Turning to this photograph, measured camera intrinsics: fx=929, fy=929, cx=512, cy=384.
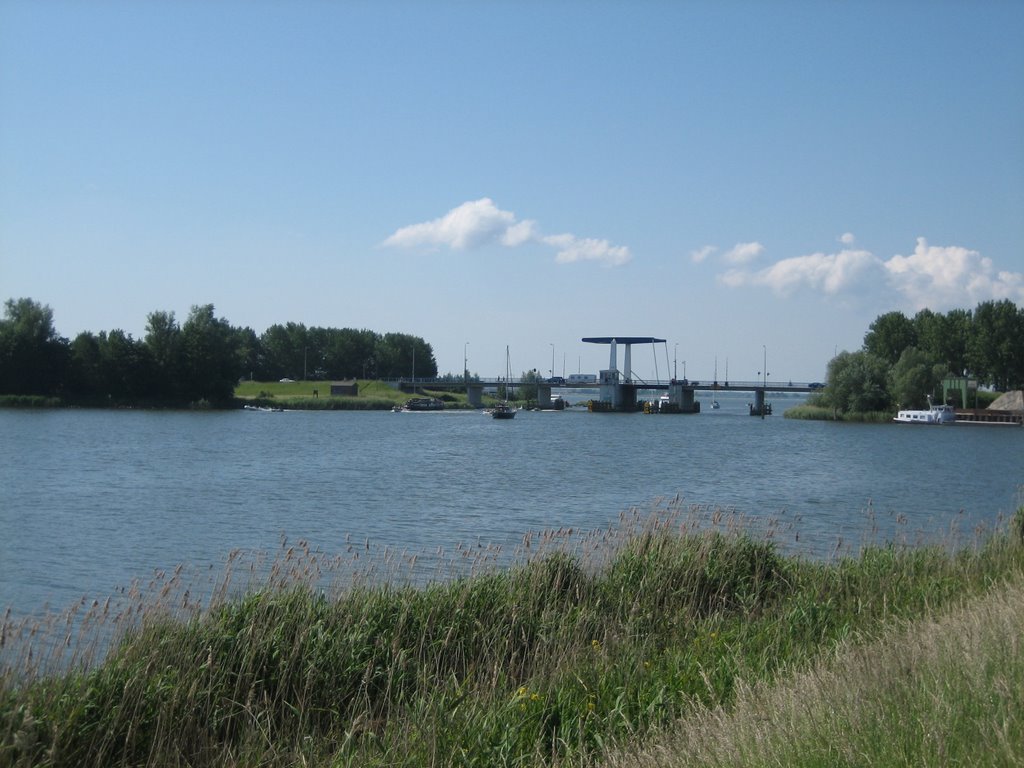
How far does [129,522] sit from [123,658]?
749 inches

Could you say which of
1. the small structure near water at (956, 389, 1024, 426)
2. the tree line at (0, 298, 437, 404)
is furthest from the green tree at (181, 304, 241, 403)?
the small structure near water at (956, 389, 1024, 426)

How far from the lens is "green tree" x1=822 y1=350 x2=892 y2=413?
378 ft

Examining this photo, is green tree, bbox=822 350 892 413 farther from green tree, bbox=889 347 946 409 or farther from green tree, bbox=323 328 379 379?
green tree, bbox=323 328 379 379

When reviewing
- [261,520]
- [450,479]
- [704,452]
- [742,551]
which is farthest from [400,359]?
[742,551]

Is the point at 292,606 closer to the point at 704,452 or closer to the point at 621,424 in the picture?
the point at 704,452

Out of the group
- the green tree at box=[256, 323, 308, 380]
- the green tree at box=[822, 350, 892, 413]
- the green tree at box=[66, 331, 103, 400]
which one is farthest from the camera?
the green tree at box=[256, 323, 308, 380]

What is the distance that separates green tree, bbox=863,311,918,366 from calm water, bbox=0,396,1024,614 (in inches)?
2194

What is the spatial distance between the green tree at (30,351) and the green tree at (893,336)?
10831cm

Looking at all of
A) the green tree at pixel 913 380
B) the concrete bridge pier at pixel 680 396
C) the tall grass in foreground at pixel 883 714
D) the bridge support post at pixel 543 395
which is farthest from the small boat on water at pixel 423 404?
the tall grass in foreground at pixel 883 714

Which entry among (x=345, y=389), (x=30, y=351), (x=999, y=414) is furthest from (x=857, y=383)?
(x=30, y=351)

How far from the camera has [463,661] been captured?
1068 centimetres

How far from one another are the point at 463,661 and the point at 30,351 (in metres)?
109

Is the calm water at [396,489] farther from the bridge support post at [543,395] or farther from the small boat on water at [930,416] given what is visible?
the bridge support post at [543,395]

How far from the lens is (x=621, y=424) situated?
112m
